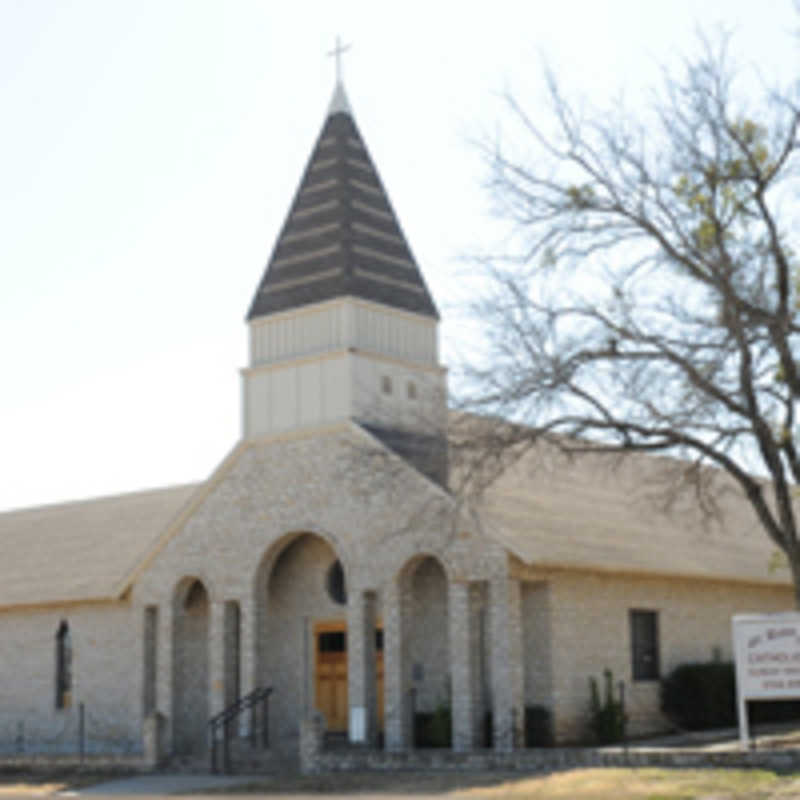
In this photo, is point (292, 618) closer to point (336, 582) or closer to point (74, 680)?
point (336, 582)

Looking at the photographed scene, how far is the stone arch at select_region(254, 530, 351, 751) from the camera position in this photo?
27.2 metres

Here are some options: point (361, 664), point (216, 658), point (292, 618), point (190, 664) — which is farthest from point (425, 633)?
point (190, 664)

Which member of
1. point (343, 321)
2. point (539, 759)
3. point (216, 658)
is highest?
point (343, 321)

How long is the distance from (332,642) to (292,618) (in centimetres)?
97

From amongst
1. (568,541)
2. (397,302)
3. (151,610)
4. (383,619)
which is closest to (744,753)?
(568,541)

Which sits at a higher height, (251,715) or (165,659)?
(165,659)

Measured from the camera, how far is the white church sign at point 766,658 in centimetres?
1958

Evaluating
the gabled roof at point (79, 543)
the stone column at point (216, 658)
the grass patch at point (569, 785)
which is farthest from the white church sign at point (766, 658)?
the gabled roof at point (79, 543)

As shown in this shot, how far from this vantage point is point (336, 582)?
27.5m

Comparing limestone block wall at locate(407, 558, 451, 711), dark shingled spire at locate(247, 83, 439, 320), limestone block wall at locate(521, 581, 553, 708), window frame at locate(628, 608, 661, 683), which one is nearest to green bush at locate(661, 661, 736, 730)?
window frame at locate(628, 608, 661, 683)

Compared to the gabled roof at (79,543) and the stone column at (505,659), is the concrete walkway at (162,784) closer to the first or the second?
the stone column at (505,659)

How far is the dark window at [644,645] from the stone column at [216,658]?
811 cm

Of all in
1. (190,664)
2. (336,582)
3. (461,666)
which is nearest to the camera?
(461,666)

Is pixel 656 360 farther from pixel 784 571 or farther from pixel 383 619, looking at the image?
pixel 784 571
